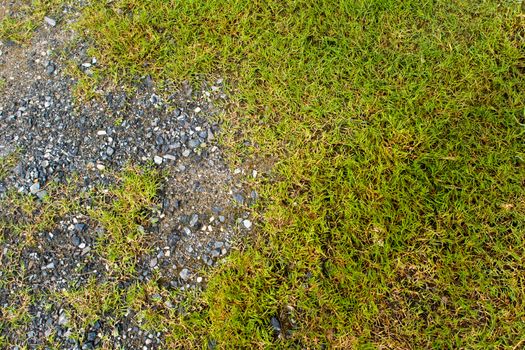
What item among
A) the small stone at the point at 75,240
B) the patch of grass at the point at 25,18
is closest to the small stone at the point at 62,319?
the small stone at the point at 75,240

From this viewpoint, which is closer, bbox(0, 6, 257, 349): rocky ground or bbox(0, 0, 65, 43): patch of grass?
bbox(0, 6, 257, 349): rocky ground

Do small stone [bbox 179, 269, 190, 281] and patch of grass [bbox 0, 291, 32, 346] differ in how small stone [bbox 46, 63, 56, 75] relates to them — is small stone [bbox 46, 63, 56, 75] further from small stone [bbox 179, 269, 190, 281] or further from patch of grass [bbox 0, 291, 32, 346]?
small stone [bbox 179, 269, 190, 281]

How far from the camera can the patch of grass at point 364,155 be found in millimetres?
2842

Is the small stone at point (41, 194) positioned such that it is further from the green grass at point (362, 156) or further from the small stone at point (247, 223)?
the small stone at point (247, 223)

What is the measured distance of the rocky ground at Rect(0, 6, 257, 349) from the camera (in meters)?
2.94

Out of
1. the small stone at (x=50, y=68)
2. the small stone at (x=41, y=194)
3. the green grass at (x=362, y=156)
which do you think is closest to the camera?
the green grass at (x=362, y=156)

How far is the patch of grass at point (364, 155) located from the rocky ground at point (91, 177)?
0.18 m

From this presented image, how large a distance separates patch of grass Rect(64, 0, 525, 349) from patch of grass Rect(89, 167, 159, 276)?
510 millimetres

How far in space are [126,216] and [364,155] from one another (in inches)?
59.4

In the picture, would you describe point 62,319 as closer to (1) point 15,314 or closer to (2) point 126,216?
(1) point 15,314

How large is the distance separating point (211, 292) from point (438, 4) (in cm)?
251

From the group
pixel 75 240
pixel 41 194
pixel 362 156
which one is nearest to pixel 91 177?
pixel 41 194

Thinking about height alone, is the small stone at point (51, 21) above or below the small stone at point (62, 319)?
above

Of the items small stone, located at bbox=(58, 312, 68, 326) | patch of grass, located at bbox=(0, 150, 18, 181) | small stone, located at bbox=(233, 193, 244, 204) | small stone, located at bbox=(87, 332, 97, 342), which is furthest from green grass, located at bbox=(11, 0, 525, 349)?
patch of grass, located at bbox=(0, 150, 18, 181)
